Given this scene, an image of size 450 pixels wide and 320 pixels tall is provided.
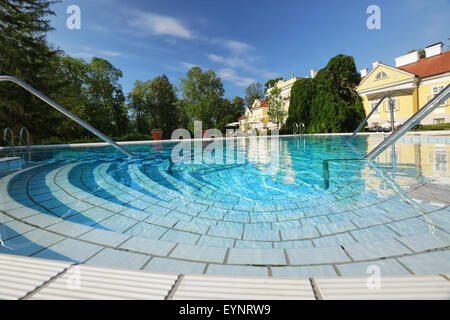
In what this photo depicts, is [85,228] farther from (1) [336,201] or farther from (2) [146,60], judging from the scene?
(2) [146,60]

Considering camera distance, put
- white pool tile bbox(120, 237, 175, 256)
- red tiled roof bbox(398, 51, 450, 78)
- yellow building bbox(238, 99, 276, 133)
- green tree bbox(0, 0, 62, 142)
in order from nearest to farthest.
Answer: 1. white pool tile bbox(120, 237, 175, 256)
2. green tree bbox(0, 0, 62, 142)
3. red tiled roof bbox(398, 51, 450, 78)
4. yellow building bbox(238, 99, 276, 133)

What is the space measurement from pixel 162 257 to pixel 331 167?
5162mm

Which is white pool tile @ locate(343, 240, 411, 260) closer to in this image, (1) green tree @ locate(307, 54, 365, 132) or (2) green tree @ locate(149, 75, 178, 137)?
(1) green tree @ locate(307, 54, 365, 132)

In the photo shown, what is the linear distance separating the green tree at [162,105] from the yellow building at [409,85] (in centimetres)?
2628

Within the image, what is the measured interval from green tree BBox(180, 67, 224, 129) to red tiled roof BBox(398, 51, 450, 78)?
2677 cm

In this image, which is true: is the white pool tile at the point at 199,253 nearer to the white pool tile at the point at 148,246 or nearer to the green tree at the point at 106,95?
the white pool tile at the point at 148,246

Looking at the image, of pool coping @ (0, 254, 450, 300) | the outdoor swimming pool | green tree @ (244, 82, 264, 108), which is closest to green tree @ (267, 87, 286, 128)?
green tree @ (244, 82, 264, 108)

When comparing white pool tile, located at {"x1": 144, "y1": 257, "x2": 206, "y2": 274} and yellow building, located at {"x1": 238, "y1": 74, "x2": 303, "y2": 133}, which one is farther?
yellow building, located at {"x1": 238, "y1": 74, "x2": 303, "y2": 133}

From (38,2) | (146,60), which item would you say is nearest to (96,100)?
(146,60)

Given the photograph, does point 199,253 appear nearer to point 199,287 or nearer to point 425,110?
point 199,287

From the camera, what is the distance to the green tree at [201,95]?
3534 centimetres

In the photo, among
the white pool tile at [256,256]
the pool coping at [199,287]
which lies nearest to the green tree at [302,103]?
the white pool tile at [256,256]

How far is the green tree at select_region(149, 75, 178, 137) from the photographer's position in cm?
3161

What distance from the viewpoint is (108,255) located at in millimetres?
1605
